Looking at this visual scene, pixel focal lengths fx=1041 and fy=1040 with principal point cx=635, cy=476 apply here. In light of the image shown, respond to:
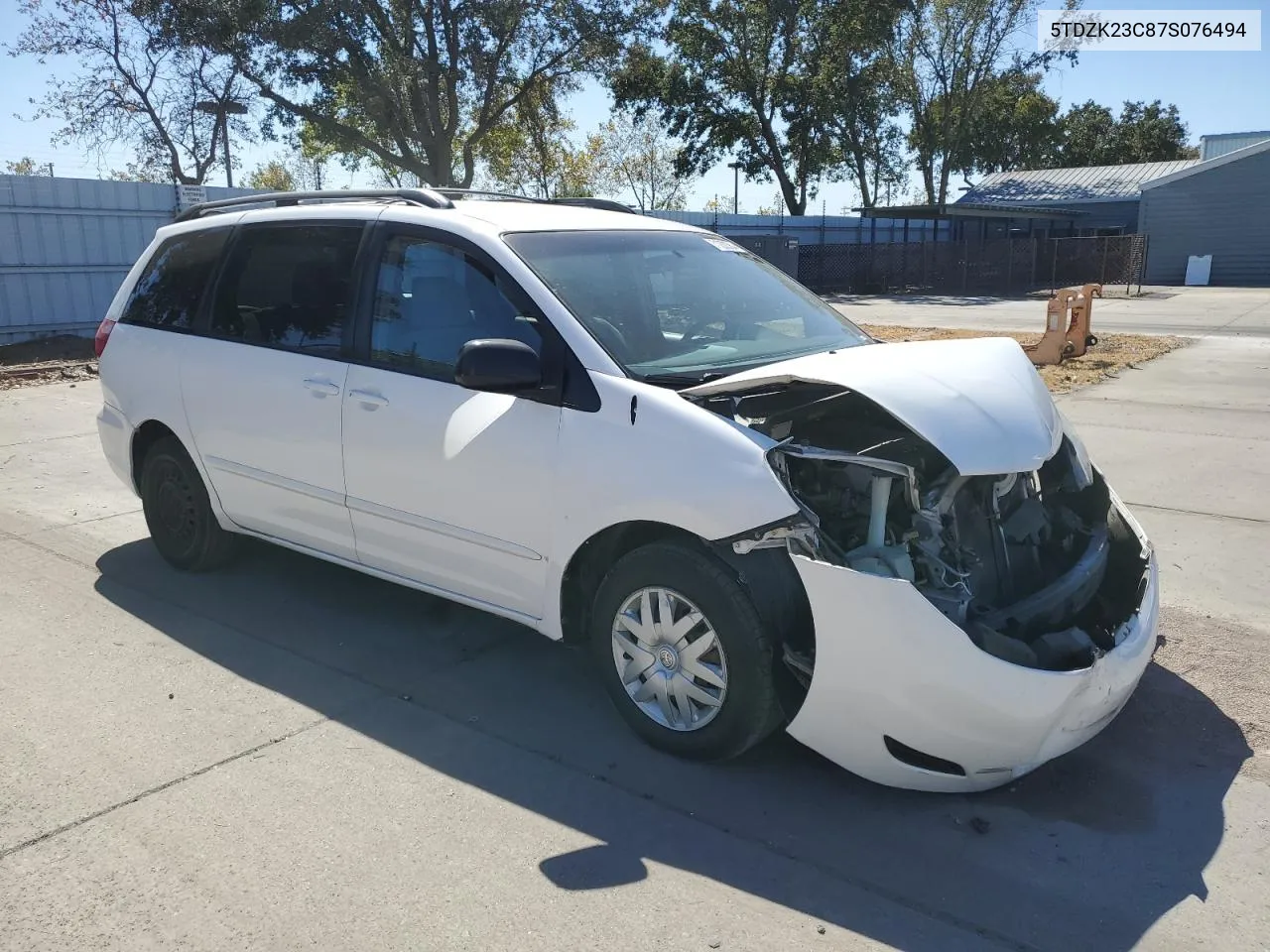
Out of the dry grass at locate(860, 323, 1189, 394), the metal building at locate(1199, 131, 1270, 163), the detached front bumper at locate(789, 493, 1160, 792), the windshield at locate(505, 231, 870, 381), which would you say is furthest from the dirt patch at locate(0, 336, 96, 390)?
the metal building at locate(1199, 131, 1270, 163)

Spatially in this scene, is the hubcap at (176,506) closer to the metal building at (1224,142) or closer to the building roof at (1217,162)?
the building roof at (1217,162)

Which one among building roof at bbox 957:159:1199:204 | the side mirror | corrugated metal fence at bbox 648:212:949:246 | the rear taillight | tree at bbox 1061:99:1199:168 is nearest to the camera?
the side mirror

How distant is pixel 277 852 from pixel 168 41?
93.3 feet

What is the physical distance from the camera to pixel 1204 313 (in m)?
23.2

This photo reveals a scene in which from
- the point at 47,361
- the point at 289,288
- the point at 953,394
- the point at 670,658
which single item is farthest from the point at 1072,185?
the point at 670,658

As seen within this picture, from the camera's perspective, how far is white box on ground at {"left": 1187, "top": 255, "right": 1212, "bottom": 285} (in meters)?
36.5

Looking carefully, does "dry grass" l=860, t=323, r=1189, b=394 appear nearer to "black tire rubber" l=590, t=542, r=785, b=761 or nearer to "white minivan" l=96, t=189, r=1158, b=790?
"white minivan" l=96, t=189, r=1158, b=790

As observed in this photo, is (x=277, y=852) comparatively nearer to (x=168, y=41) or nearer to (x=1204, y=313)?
(x=1204, y=313)

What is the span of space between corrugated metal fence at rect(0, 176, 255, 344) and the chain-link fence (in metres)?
22.0

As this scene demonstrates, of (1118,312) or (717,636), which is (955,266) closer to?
(1118,312)

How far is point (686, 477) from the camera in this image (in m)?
3.38

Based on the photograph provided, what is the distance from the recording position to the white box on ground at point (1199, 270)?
36.5 meters

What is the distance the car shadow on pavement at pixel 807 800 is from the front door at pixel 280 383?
63cm

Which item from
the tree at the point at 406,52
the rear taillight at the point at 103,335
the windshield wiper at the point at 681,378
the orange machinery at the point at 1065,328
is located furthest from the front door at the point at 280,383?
the tree at the point at 406,52
